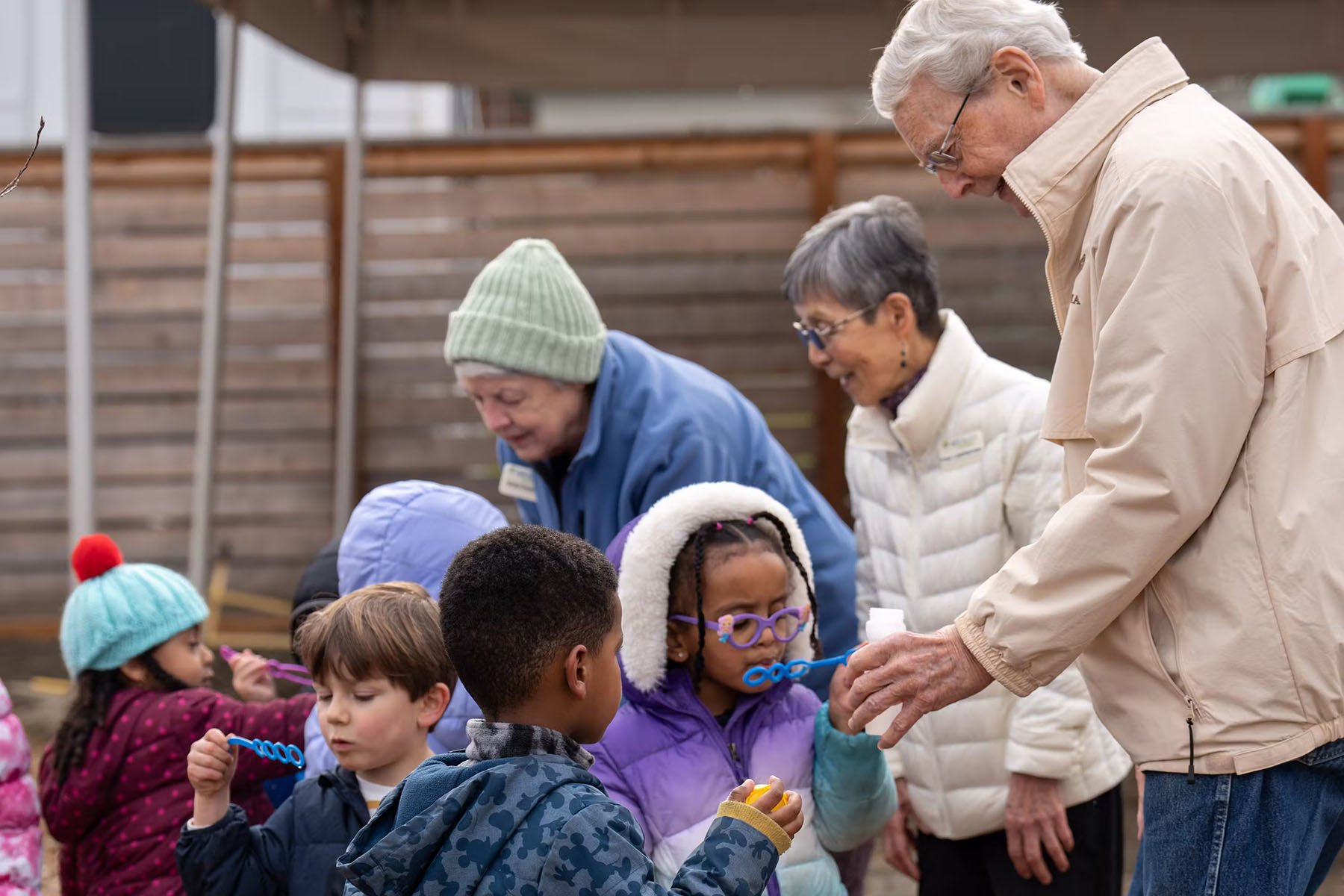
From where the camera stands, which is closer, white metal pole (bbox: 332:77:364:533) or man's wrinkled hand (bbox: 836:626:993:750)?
man's wrinkled hand (bbox: 836:626:993:750)

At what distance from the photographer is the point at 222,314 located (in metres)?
6.54

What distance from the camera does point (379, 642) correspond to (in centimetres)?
248

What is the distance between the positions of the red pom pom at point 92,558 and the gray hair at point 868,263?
148 cm

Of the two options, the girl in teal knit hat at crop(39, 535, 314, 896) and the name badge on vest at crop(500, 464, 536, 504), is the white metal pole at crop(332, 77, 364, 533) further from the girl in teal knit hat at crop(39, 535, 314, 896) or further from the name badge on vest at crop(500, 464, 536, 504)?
the girl in teal knit hat at crop(39, 535, 314, 896)

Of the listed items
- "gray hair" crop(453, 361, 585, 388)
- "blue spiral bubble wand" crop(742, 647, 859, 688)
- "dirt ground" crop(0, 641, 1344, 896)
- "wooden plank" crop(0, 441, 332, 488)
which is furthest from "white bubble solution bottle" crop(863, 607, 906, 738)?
"wooden plank" crop(0, 441, 332, 488)

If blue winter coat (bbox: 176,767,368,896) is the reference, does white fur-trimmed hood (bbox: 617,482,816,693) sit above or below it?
above

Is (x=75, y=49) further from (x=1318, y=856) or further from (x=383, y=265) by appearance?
(x=1318, y=856)

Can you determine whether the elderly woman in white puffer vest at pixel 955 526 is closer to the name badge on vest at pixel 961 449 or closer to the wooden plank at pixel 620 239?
the name badge on vest at pixel 961 449

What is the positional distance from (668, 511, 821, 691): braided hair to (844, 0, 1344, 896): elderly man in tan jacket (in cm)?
56

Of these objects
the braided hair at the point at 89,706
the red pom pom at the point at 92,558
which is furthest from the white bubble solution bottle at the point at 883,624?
the red pom pom at the point at 92,558

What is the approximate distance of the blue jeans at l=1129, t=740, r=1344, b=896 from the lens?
1856mm

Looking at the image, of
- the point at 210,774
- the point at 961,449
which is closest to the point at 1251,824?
the point at 961,449

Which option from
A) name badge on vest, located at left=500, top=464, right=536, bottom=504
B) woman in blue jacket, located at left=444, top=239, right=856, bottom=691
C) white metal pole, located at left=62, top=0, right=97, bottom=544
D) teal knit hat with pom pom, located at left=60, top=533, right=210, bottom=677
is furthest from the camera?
white metal pole, located at left=62, top=0, right=97, bottom=544

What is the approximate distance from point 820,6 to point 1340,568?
5.16m
